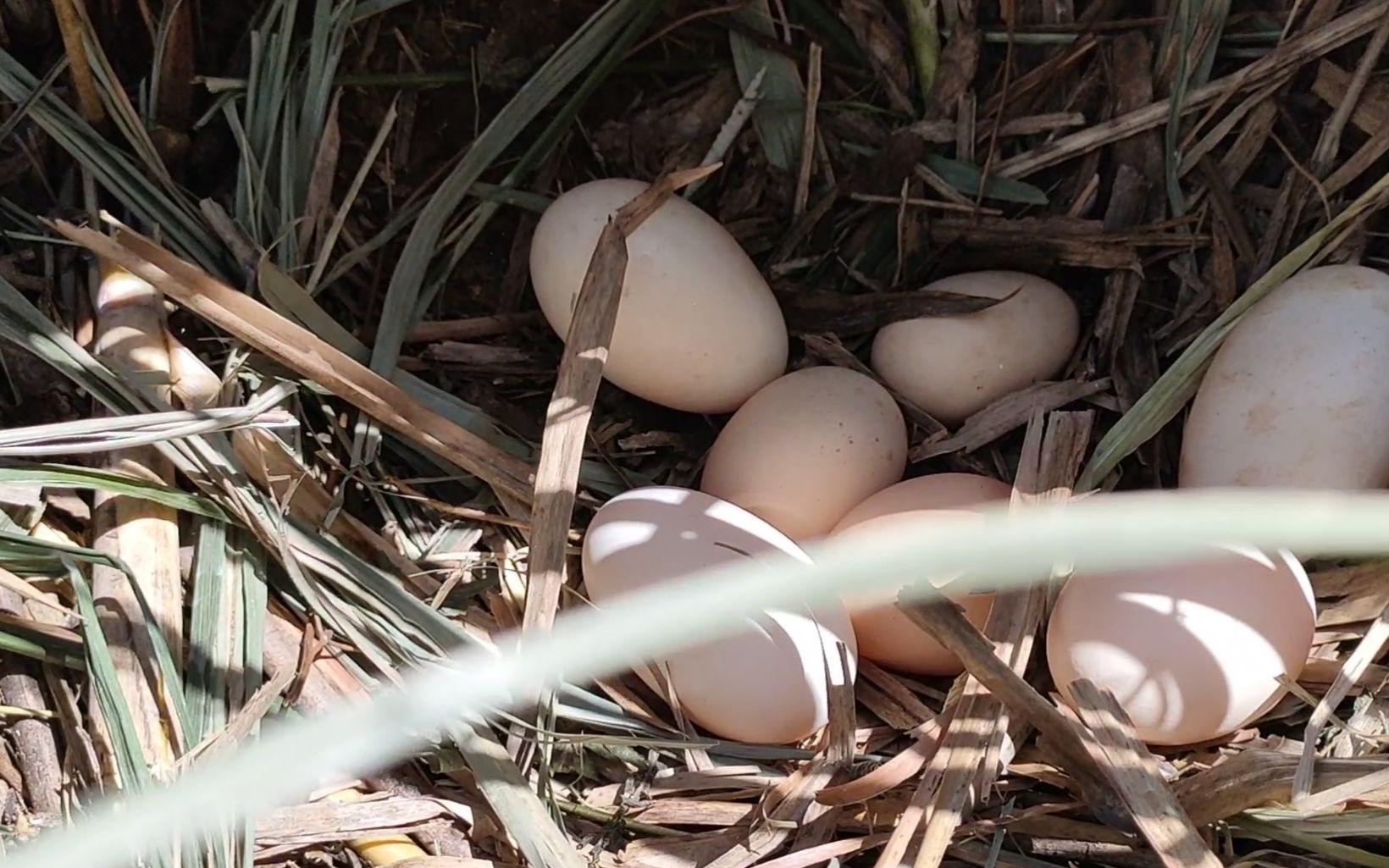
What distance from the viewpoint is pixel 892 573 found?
10.2 inches

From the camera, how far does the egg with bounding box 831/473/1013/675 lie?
2.98 ft

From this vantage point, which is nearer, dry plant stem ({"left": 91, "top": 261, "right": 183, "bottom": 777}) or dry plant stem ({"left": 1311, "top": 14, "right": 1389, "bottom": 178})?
dry plant stem ({"left": 91, "top": 261, "right": 183, "bottom": 777})

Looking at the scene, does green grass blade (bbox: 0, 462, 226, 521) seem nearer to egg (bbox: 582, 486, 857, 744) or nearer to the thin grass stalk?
egg (bbox: 582, 486, 857, 744)

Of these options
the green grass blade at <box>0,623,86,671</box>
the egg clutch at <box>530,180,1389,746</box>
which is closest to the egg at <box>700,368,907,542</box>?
the egg clutch at <box>530,180,1389,746</box>

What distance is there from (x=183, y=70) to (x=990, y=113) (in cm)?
75

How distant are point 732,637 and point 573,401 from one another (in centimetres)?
21

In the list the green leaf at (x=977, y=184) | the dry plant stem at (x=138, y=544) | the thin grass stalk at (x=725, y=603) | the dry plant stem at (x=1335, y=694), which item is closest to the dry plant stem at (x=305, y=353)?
the dry plant stem at (x=138, y=544)

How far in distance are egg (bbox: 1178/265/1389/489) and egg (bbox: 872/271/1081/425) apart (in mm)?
166

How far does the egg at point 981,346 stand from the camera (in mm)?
1047

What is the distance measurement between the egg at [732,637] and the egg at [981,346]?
24cm

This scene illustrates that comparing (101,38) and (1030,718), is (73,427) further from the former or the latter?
(1030,718)

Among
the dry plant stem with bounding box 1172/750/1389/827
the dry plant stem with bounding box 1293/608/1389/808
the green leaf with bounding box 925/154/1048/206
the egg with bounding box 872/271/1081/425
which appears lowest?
the dry plant stem with bounding box 1172/750/1389/827

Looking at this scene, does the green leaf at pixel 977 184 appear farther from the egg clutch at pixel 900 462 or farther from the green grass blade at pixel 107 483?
the green grass blade at pixel 107 483

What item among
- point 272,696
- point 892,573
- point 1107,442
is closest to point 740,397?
point 1107,442
